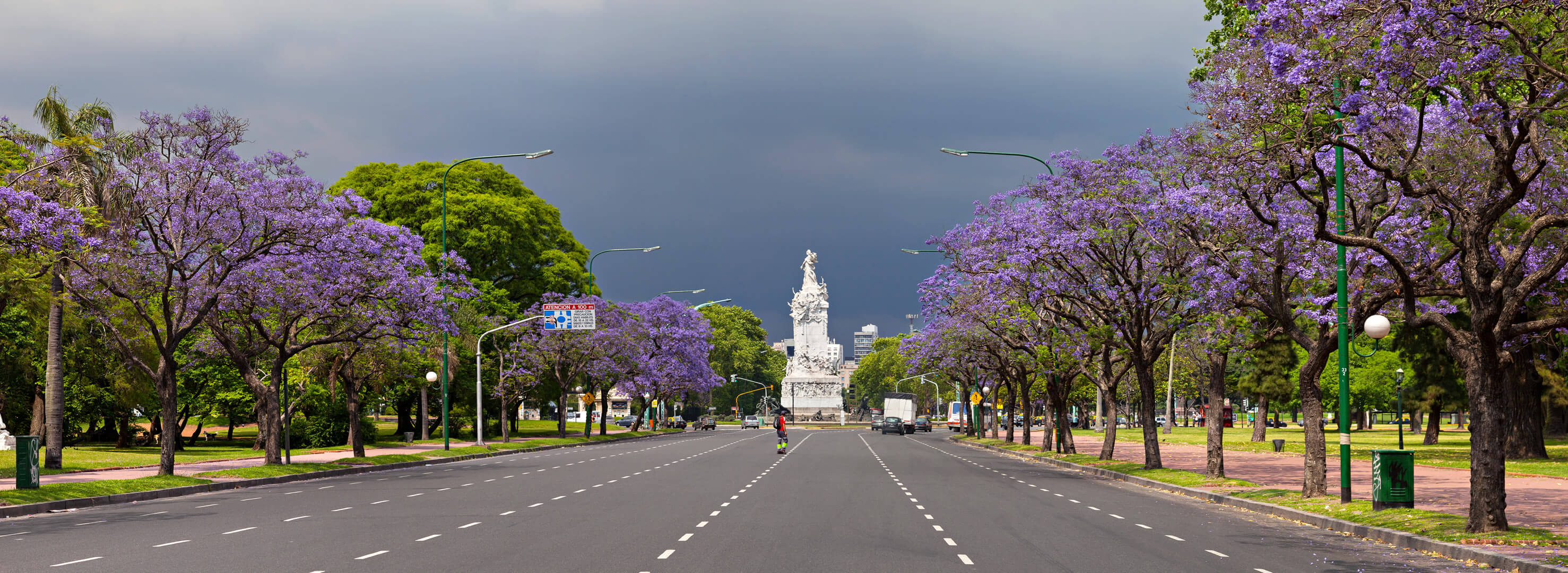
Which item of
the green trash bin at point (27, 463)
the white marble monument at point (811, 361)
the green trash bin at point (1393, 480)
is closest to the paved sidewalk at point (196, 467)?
the green trash bin at point (27, 463)

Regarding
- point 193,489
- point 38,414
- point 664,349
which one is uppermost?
point 664,349

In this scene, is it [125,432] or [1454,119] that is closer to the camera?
[1454,119]

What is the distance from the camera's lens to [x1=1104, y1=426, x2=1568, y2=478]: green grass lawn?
3219 centimetres

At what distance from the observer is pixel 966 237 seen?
3381 centimetres

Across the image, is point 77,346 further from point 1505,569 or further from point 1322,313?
point 1505,569

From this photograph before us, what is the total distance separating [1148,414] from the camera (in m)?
29.7

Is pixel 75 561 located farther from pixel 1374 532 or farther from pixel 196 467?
pixel 196 467

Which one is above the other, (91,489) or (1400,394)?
(1400,394)

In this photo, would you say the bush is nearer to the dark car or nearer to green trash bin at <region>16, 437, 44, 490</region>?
green trash bin at <region>16, 437, 44, 490</region>

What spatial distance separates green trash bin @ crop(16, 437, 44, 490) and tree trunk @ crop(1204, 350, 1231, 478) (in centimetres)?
2408

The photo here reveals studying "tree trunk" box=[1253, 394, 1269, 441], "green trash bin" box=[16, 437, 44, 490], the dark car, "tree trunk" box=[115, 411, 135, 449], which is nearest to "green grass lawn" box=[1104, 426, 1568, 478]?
"tree trunk" box=[1253, 394, 1269, 441]

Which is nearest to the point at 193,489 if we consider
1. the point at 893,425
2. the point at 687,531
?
the point at 687,531

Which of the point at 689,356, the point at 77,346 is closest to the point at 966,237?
the point at 77,346

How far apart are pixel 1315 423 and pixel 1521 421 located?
21897 millimetres
